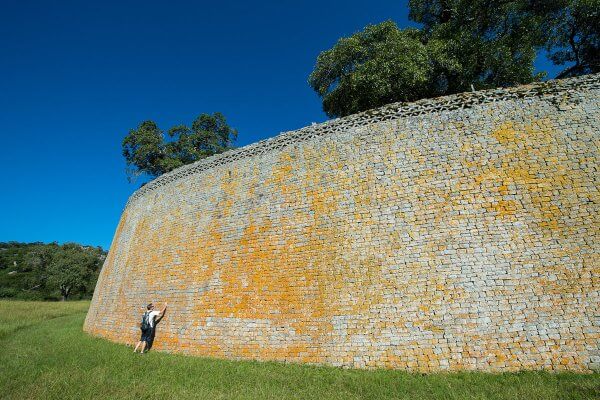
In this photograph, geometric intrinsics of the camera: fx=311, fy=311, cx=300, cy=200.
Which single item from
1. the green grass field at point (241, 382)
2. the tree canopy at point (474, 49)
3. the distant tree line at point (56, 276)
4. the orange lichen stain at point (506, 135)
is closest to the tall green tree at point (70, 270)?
the distant tree line at point (56, 276)

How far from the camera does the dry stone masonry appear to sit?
271 inches

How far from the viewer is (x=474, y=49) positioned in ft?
49.5

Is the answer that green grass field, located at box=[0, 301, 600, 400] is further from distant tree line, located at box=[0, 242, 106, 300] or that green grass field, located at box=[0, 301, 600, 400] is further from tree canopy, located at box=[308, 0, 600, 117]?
distant tree line, located at box=[0, 242, 106, 300]

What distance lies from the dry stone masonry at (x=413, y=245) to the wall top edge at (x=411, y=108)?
44 millimetres

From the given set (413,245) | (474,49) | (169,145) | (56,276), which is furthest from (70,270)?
(474,49)

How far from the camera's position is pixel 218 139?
94.3 feet

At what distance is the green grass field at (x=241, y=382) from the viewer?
552cm

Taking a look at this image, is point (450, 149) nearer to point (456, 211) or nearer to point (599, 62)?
point (456, 211)

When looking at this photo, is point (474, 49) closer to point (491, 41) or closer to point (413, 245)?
point (491, 41)

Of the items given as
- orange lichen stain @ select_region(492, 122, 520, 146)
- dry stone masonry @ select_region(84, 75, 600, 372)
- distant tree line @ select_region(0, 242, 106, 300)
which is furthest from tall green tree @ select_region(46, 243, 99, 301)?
orange lichen stain @ select_region(492, 122, 520, 146)

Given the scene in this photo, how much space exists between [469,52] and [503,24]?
6.48 feet

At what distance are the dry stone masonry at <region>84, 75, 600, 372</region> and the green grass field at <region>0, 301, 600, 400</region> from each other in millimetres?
615

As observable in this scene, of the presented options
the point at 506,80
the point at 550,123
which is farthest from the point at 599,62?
the point at 550,123

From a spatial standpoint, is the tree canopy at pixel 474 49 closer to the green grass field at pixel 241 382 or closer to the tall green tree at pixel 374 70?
the tall green tree at pixel 374 70
